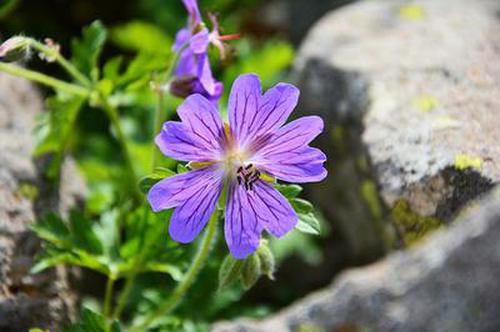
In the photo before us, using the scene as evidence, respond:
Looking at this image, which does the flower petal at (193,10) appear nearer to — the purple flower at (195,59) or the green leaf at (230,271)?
the purple flower at (195,59)

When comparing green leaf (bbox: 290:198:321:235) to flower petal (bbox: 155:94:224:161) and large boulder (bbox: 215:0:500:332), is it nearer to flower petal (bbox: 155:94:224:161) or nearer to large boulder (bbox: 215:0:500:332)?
large boulder (bbox: 215:0:500:332)

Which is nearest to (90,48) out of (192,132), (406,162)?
(192,132)

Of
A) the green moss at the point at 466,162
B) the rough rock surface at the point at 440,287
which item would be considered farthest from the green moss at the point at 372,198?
the rough rock surface at the point at 440,287

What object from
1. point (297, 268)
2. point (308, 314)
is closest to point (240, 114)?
point (308, 314)

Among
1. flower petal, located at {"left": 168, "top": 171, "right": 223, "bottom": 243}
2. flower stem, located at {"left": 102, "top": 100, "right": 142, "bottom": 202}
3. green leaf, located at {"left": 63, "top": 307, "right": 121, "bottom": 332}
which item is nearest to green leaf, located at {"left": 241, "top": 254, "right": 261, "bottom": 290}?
flower petal, located at {"left": 168, "top": 171, "right": 223, "bottom": 243}

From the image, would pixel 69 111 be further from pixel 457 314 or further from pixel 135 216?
pixel 457 314
